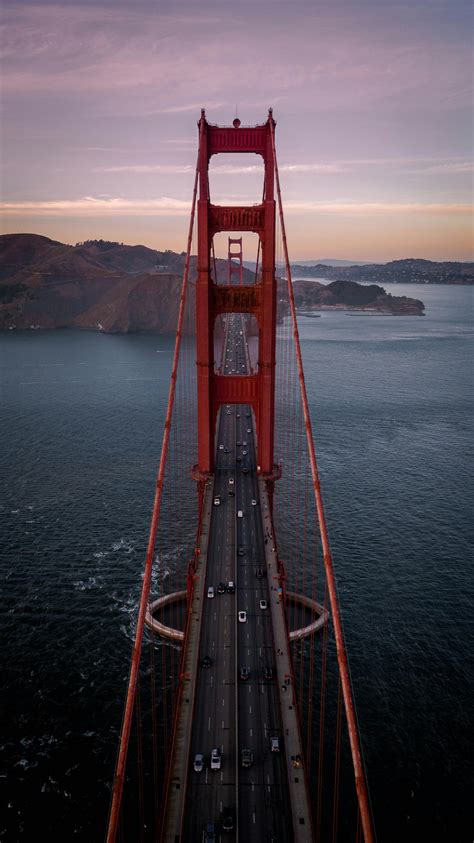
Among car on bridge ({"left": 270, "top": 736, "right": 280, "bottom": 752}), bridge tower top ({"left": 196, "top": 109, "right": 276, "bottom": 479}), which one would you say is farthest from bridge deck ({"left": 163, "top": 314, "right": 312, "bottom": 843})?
bridge tower top ({"left": 196, "top": 109, "right": 276, "bottom": 479})

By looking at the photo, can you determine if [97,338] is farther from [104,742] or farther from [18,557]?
[104,742]

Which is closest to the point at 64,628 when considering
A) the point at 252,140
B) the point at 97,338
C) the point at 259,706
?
the point at 259,706

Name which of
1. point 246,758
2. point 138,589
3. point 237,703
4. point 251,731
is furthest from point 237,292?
point 246,758

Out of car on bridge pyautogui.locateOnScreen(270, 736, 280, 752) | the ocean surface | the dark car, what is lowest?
the ocean surface

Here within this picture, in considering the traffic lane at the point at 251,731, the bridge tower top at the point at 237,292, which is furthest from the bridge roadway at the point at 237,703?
the bridge tower top at the point at 237,292

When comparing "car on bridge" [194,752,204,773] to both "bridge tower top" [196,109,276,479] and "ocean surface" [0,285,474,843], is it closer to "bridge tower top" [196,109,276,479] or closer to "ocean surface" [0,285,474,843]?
"ocean surface" [0,285,474,843]

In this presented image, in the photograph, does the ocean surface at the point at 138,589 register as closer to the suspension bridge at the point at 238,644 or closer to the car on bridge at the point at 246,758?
the suspension bridge at the point at 238,644
